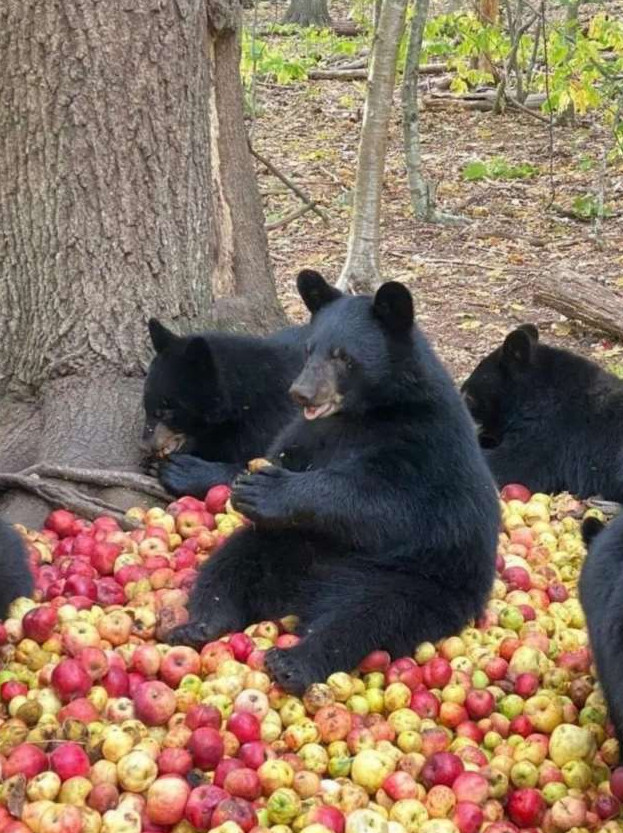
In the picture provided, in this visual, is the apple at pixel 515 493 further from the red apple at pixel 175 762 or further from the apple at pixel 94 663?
the red apple at pixel 175 762

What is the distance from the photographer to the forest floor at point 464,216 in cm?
→ 1002

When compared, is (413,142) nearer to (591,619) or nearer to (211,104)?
(211,104)

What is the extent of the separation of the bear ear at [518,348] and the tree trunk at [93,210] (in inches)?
70.3

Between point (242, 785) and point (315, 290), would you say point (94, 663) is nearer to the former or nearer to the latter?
point (242, 785)

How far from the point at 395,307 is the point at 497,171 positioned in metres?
10.8

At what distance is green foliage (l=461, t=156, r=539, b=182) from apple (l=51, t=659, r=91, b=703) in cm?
1176

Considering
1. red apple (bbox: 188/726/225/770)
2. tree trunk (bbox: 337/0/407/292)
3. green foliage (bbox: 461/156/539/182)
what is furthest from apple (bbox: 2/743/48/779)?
green foliage (bbox: 461/156/539/182)

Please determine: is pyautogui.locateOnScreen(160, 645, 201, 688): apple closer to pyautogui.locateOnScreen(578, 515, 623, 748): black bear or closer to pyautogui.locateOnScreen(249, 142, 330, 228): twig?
pyautogui.locateOnScreen(578, 515, 623, 748): black bear

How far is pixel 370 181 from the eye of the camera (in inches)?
352

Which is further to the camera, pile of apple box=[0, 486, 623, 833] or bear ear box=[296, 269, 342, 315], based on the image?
bear ear box=[296, 269, 342, 315]

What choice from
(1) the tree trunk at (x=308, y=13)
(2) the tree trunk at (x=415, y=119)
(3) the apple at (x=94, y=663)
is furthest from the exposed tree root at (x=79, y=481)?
(1) the tree trunk at (x=308, y=13)

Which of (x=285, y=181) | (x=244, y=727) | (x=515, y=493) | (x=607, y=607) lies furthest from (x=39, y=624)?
(x=285, y=181)

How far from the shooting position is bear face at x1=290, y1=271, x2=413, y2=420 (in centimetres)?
447

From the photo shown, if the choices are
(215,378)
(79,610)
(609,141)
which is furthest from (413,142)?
(79,610)
